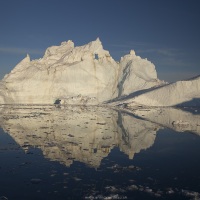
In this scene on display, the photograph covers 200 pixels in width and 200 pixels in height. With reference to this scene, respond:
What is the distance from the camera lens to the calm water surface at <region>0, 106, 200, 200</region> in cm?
945

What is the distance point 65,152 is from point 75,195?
5835mm

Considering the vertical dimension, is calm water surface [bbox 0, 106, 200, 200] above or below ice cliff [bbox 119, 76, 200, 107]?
below

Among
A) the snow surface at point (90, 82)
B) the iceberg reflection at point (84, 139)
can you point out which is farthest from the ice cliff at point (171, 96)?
the iceberg reflection at point (84, 139)

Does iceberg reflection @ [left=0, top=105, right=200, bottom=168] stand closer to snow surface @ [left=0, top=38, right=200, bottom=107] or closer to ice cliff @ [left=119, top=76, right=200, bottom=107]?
ice cliff @ [left=119, top=76, right=200, bottom=107]

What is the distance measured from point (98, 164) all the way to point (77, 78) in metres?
45.1

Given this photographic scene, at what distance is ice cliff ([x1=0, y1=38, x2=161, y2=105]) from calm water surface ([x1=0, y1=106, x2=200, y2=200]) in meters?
34.8

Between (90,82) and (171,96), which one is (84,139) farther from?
(90,82)

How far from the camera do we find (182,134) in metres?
21.0

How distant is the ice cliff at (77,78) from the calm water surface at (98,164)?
114 ft

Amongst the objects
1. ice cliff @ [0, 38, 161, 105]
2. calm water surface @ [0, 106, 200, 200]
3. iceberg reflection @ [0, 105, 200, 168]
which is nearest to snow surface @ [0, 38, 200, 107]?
ice cliff @ [0, 38, 161, 105]

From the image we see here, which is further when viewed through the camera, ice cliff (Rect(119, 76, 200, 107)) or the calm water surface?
ice cliff (Rect(119, 76, 200, 107))

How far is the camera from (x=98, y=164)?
12.8m

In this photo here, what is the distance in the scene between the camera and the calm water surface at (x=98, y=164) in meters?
9.45

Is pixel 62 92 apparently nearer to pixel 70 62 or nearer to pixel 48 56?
pixel 70 62
